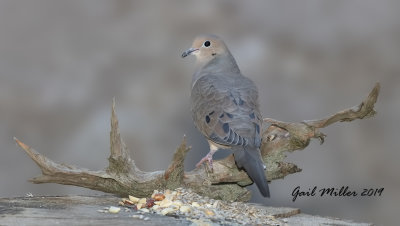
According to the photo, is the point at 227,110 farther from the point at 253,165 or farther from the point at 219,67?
the point at 219,67

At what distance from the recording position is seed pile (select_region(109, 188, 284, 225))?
11.6ft

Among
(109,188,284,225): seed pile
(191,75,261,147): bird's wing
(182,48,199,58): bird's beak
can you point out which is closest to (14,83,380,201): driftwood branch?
(109,188,284,225): seed pile

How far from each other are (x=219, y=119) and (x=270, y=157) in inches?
21.4

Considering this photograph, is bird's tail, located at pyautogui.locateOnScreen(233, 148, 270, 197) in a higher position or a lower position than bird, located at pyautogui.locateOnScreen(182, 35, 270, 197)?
lower

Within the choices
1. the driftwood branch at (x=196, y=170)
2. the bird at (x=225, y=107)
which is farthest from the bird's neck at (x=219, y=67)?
the driftwood branch at (x=196, y=170)

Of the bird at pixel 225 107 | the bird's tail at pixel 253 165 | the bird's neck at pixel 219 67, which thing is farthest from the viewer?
the bird's neck at pixel 219 67

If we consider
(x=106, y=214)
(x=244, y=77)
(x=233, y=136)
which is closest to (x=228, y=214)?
(x=233, y=136)

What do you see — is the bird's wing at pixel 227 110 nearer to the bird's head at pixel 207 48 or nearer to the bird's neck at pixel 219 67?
the bird's neck at pixel 219 67

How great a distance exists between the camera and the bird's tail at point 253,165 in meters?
3.64

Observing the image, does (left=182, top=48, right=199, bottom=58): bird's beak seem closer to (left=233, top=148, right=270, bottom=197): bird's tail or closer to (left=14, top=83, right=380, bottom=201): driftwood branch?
(left=14, top=83, right=380, bottom=201): driftwood branch

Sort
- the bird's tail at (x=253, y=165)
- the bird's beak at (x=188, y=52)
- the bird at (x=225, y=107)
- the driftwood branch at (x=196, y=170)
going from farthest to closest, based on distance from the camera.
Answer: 1. the bird's beak at (x=188, y=52)
2. the driftwood branch at (x=196, y=170)
3. the bird at (x=225, y=107)
4. the bird's tail at (x=253, y=165)

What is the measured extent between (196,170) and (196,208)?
1.75 ft

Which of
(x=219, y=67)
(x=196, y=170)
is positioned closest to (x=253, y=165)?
(x=196, y=170)

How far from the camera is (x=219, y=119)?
12.8 feet
